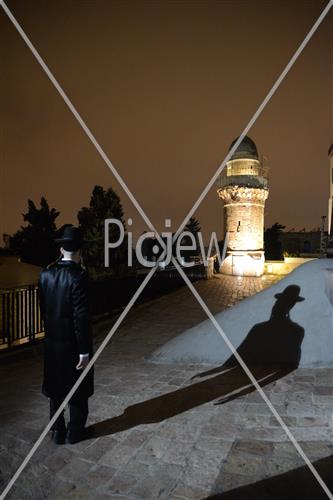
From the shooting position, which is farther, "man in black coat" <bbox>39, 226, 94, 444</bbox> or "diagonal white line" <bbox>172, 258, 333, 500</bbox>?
"man in black coat" <bbox>39, 226, 94, 444</bbox>

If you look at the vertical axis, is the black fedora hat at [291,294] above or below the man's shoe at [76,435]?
above

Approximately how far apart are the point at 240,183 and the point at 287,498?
26.6 meters

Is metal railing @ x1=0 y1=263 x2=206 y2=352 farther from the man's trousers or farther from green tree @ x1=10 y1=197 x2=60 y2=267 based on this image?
green tree @ x1=10 y1=197 x2=60 y2=267

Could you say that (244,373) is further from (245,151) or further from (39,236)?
(39,236)

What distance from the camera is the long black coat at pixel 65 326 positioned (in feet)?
10.6

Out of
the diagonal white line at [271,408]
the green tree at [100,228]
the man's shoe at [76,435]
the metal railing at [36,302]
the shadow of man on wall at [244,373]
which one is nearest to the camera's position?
the diagonal white line at [271,408]

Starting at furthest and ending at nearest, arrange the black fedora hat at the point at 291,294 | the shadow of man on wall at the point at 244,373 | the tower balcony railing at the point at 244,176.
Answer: the tower balcony railing at the point at 244,176
the black fedora hat at the point at 291,294
the shadow of man on wall at the point at 244,373

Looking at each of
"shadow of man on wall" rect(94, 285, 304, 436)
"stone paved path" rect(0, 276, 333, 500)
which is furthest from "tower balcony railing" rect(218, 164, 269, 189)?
"stone paved path" rect(0, 276, 333, 500)

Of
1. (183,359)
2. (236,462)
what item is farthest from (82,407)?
(183,359)

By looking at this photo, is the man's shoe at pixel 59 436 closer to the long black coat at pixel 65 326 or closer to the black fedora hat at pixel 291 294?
the long black coat at pixel 65 326

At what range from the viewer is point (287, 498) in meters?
2.47

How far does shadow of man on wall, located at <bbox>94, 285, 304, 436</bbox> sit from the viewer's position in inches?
152

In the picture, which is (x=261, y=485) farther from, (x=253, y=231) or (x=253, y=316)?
(x=253, y=231)

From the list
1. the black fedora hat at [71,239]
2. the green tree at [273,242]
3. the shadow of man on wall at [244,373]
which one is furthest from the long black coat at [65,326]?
the green tree at [273,242]
